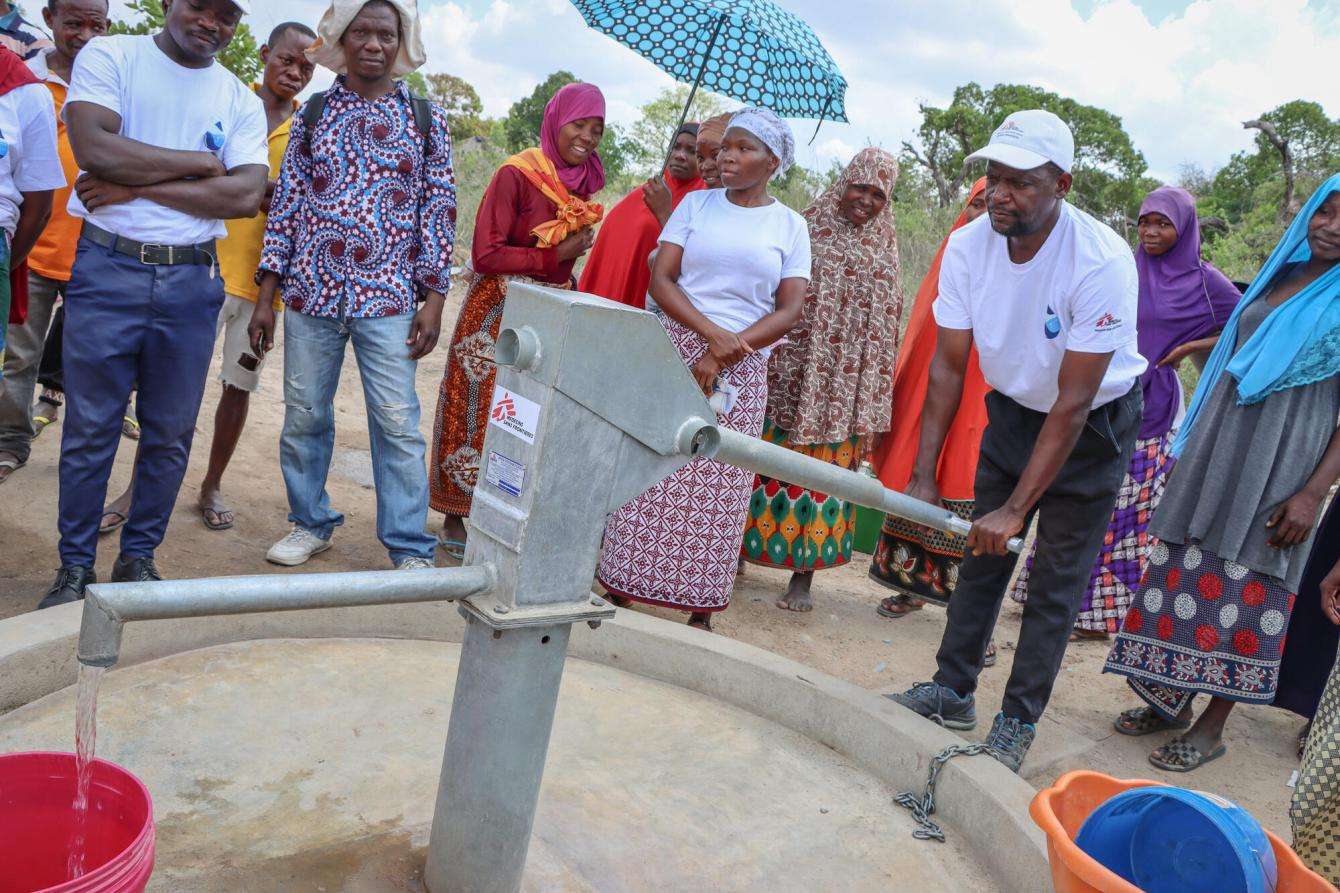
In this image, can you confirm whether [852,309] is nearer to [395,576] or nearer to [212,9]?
[212,9]

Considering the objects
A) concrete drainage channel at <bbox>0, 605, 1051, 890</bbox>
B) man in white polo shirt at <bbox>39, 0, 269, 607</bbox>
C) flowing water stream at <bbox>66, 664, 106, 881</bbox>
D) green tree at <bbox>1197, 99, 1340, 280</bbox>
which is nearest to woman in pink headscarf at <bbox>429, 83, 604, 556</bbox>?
man in white polo shirt at <bbox>39, 0, 269, 607</bbox>

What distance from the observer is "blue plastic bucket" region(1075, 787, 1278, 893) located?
150cm

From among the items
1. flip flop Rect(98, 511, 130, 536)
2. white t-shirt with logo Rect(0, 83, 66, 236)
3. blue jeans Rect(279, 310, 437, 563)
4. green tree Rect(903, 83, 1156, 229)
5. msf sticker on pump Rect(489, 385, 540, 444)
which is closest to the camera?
msf sticker on pump Rect(489, 385, 540, 444)

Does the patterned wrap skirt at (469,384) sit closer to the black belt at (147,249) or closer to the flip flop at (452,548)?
the flip flop at (452,548)

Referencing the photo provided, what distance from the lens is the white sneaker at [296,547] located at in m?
3.78

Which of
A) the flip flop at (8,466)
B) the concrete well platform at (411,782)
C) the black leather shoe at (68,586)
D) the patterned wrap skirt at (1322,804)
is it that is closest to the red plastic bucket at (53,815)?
the concrete well platform at (411,782)

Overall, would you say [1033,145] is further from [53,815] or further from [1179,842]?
[53,815]

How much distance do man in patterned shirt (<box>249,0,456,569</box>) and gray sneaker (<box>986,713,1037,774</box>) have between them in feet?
6.09

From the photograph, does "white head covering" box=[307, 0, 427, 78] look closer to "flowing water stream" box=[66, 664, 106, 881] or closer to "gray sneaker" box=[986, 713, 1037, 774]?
"flowing water stream" box=[66, 664, 106, 881]

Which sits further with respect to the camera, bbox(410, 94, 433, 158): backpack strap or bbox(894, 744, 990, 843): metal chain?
bbox(410, 94, 433, 158): backpack strap

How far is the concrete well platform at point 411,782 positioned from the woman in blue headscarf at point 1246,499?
57.1 inches

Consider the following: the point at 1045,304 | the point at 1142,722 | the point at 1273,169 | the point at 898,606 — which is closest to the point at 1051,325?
the point at 1045,304

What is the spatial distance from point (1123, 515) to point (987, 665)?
3.11ft

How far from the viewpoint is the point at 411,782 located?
2.36m
